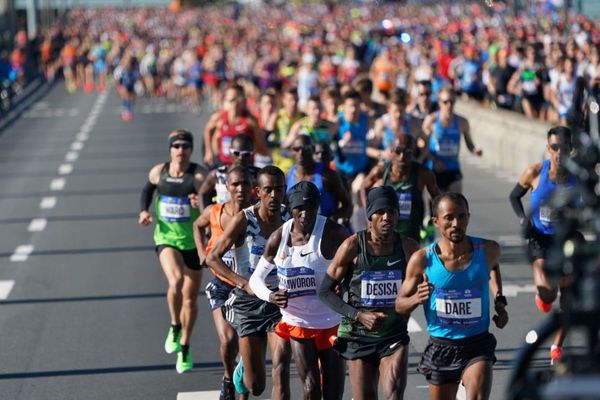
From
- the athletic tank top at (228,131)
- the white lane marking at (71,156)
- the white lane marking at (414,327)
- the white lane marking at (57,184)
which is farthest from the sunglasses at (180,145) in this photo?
the white lane marking at (71,156)

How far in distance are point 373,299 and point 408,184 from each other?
384 cm

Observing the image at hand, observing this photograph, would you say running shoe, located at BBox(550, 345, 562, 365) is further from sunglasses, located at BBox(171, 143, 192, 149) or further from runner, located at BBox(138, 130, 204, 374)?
sunglasses, located at BBox(171, 143, 192, 149)

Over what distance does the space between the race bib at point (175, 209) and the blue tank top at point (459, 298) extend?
3842 millimetres

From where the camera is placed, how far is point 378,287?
789 cm

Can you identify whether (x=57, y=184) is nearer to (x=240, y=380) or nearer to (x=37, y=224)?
(x=37, y=224)

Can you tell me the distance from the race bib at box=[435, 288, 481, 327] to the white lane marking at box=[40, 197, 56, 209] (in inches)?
558

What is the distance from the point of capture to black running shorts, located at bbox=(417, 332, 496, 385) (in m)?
7.70

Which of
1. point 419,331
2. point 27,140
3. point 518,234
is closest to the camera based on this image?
point 419,331

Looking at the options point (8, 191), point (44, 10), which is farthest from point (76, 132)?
point (44, 10)

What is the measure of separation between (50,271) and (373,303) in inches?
322

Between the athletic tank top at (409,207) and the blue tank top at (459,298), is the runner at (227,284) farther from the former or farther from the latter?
the athletic tank top at (409,207)

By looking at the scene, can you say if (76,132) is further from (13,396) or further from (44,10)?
(44,10)

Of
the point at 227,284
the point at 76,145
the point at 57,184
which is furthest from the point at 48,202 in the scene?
the point at 227,284

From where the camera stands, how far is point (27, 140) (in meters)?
32.8
